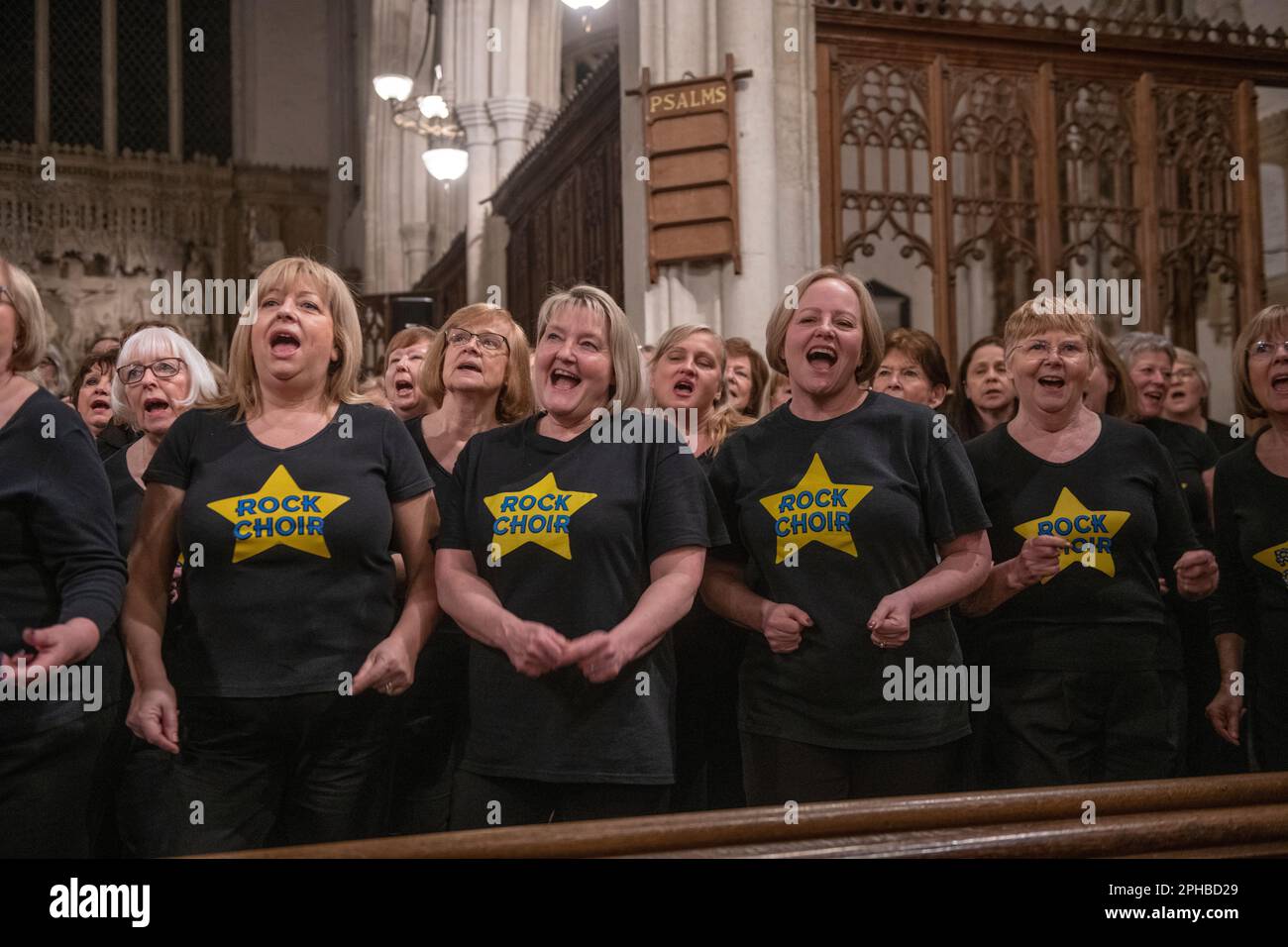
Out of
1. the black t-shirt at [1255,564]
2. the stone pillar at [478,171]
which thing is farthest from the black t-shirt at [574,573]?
the stone pillar at [478,171]

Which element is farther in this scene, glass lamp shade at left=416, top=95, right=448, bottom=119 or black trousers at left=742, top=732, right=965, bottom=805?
glass lamp shade at left=416, top=95, right=448, bottom=119

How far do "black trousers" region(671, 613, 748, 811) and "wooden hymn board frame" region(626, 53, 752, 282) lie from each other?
3.72 m

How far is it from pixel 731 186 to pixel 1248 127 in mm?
3374

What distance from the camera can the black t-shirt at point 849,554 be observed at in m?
2.79

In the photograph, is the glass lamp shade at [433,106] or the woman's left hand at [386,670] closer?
the woman's left hand at [386,670]

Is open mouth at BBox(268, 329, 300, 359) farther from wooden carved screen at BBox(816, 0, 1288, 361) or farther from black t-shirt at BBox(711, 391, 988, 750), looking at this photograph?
wooden carved screen at BBox(816, 0, 1288, 361)

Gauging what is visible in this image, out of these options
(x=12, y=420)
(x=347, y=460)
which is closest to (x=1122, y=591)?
(x=347, y=460)

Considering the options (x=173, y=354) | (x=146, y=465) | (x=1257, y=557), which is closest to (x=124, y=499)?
(x=146, y=465)

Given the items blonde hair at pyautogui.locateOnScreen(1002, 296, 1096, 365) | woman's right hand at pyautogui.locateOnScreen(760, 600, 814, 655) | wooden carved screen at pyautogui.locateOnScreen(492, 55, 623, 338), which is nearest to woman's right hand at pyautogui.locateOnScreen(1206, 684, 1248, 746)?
blonde hair at pyautogui.locateOnScreen(1002, 296, 1096, 365)

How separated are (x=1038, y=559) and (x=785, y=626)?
2.01 ft

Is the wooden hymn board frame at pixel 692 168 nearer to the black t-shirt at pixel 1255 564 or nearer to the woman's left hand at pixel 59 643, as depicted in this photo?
the black t-shirt at pixel 1255 564

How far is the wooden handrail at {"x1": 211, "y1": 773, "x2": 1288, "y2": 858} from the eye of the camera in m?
1.79

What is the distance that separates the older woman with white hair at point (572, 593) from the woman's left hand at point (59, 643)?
2.33 feet

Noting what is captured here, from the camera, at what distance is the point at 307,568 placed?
259 centimetres
